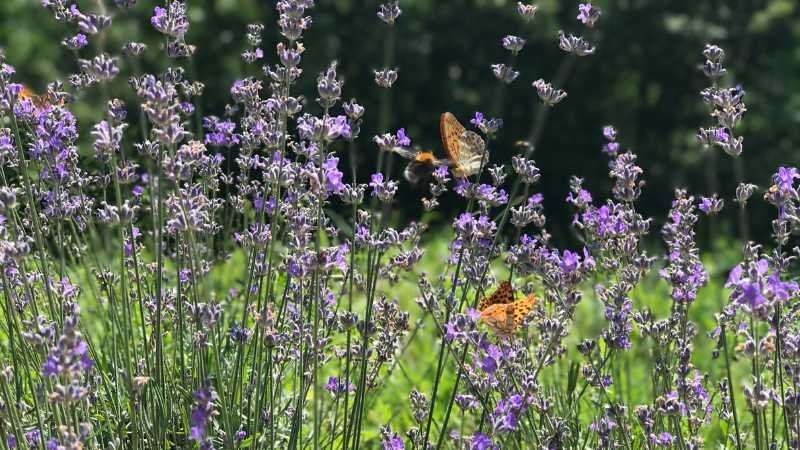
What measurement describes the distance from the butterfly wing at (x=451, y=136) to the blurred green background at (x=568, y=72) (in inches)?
202

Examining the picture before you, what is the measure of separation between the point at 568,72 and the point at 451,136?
18.3ft

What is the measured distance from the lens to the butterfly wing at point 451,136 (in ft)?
9.37

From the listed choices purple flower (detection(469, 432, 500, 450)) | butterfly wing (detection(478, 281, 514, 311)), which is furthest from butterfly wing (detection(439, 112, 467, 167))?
purple flower (detection(469, 432, 500, 450))

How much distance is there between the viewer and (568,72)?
8.28 metres

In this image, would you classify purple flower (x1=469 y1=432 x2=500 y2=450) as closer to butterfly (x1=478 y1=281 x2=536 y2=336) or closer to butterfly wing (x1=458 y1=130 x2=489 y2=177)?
butterfly (x1=478 y1=281 x2=536 y2=336)

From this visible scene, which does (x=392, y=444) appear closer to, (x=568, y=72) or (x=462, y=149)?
(x=462, y=149)

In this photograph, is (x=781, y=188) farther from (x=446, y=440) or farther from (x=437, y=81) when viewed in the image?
(x=437, y=81)

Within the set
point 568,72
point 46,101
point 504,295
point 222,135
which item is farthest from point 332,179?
point 568,72

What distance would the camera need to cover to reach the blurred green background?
8148mm

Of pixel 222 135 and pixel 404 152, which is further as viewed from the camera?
pixel 222 135

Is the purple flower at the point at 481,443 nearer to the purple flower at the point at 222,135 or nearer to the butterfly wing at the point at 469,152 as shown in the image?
the butterfly wing at the point at 469,152

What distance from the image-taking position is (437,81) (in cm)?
836

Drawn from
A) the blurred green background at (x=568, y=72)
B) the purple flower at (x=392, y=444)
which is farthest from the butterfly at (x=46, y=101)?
the blurred green background at (x=568, y=72)

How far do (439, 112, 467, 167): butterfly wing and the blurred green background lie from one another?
5.13 meters
